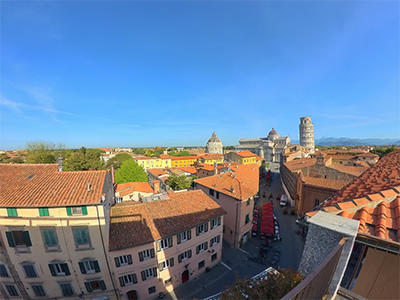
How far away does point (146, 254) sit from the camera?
13.2m

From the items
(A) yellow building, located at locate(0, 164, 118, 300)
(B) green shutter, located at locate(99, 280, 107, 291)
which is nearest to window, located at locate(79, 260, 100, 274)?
(A) yellow building, located at locate(0, 164, 118, 300)

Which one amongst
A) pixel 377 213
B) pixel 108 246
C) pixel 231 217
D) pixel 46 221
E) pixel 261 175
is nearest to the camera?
pixel 377 213

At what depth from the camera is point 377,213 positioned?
466cm

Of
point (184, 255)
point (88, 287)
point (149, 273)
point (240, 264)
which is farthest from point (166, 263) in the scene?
point (240, 264)

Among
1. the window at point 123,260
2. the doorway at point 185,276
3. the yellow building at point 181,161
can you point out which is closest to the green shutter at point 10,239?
the window at point 123,260

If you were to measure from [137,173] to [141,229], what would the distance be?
99.3ft

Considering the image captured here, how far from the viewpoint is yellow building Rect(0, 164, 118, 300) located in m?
11.1

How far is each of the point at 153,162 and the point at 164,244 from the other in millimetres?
63831

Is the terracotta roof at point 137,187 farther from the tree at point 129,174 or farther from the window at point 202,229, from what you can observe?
the window at point 202,229

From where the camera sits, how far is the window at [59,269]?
39.6 feet

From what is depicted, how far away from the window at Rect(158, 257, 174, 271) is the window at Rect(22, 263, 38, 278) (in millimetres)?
9244

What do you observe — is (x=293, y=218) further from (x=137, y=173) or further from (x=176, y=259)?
(x=137, y=173)

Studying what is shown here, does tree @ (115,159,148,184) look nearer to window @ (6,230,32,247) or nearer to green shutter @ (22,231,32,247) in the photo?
window @ (6,230,32,247)

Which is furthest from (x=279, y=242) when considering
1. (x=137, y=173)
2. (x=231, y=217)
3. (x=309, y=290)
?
(x=137, y=173)
